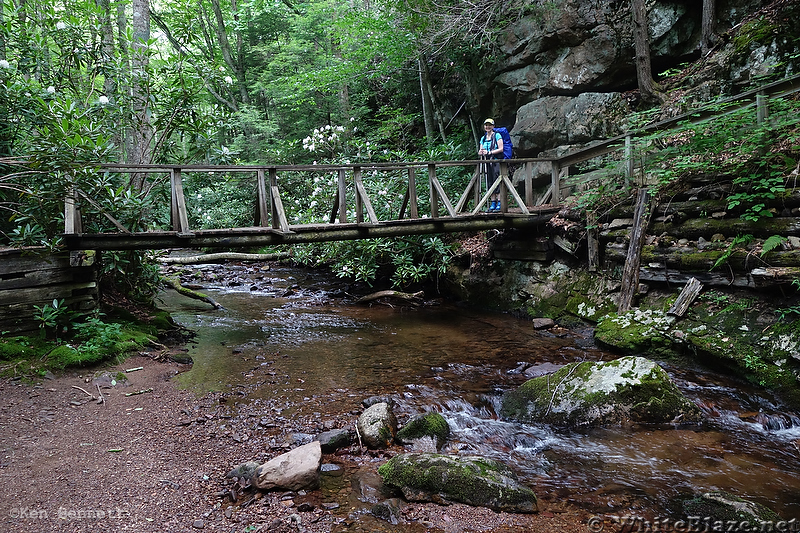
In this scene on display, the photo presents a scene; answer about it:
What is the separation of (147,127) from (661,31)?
462 inches

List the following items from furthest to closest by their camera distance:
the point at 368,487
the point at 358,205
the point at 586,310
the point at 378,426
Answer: the point at 586,310, the point at 358,205, the point at 378,426, the point at 368,487

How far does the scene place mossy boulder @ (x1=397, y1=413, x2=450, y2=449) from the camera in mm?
4641

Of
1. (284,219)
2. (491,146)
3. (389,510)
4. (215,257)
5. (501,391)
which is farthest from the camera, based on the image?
(215,257)

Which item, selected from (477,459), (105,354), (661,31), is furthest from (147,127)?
(661,31)

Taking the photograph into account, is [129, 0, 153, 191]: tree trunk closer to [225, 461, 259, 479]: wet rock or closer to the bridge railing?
the bridge railing

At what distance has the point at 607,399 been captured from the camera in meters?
5.08

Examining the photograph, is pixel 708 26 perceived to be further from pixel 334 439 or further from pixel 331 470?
pixel 331 470

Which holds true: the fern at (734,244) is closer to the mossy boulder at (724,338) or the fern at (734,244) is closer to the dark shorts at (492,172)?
the mossy boulder at (724,338)

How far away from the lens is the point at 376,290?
12797mm

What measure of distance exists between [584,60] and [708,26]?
2.70 meters

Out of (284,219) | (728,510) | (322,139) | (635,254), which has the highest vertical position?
(322,139)

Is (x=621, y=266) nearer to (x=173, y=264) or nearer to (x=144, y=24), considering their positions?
(x=144, y=24)

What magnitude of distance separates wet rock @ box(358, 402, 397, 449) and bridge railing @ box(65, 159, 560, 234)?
3879 millimetres
